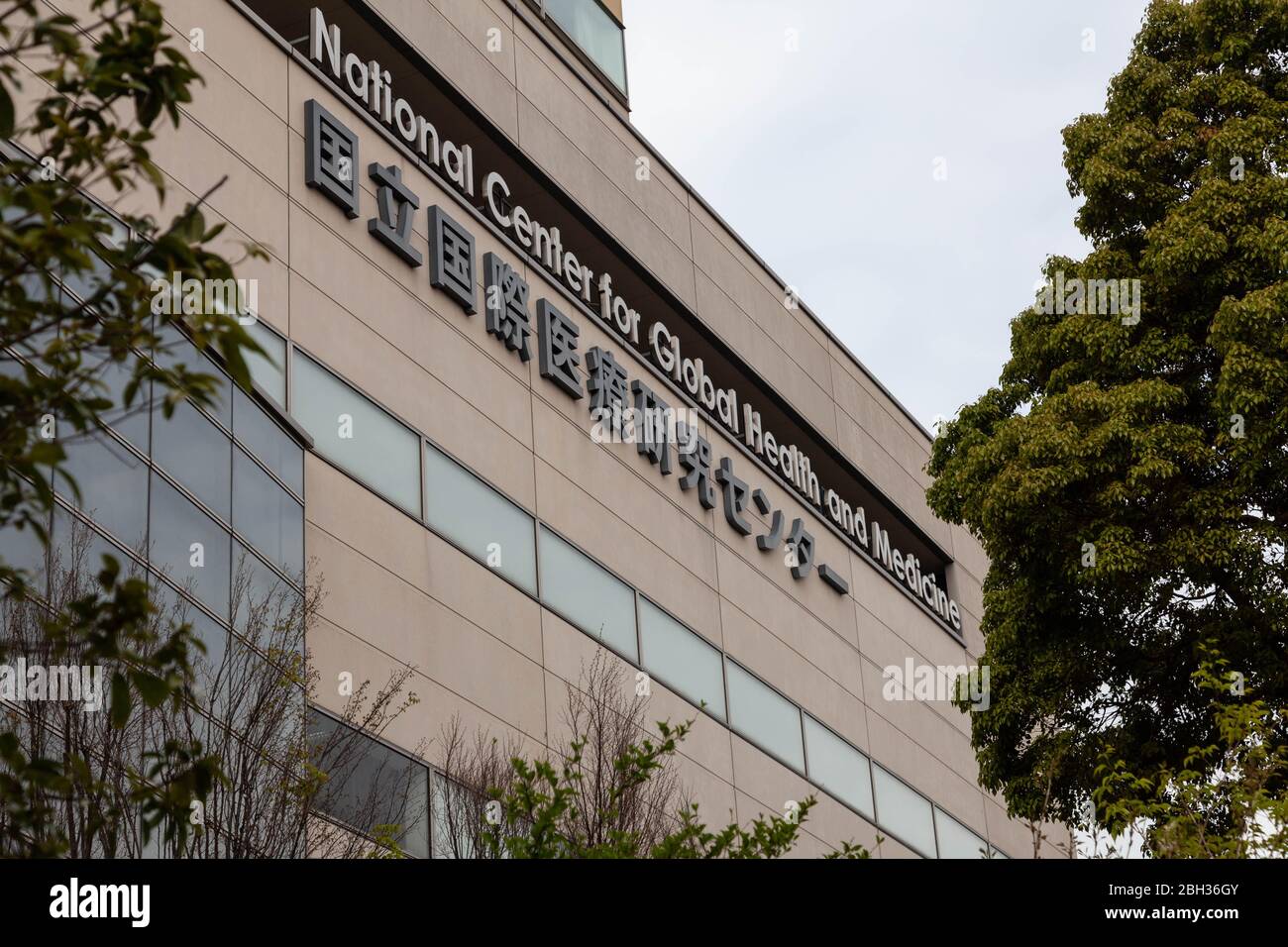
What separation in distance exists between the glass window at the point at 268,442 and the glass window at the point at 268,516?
0.51 ft

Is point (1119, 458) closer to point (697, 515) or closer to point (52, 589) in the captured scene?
point (697, 515)

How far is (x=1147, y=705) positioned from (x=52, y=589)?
11.8 metres

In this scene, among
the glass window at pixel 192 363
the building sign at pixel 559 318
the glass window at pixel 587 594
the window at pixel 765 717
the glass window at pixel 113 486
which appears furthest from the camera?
the window at pixel 765 717

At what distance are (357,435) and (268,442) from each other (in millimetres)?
3036

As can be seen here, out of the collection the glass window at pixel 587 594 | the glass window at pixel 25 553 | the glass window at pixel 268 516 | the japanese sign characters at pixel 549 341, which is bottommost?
the glass window at pixel 25 553

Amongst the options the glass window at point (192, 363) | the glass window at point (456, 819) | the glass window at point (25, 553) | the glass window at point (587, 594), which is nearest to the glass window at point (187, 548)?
the glass window at point (192, 363)

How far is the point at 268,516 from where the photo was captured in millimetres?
15664

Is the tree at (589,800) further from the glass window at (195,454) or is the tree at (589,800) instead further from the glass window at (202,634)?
the glass window at (195,454)

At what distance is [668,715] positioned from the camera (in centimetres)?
2322

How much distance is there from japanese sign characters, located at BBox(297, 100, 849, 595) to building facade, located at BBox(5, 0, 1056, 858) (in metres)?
0.06

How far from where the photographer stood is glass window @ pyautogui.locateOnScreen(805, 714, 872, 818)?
2772cm

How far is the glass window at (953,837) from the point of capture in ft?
102

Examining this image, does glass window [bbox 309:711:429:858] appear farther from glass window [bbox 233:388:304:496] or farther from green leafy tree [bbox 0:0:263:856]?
green leafy tree [bbox 0:0:263:856]
